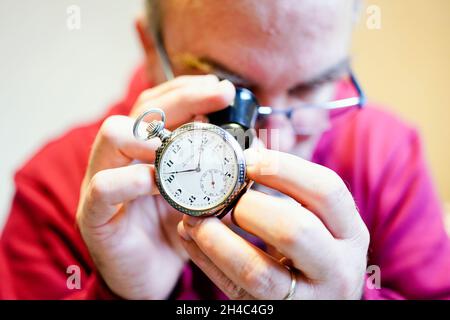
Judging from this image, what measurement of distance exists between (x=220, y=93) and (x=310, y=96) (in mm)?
249

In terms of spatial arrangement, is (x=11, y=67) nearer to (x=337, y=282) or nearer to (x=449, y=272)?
(x=337, y=282)

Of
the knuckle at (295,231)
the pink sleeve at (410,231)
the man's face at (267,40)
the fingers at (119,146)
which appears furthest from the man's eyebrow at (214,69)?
the pink sleeve at (410,231)

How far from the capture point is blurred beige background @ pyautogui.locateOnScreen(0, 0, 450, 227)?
817 millimetres

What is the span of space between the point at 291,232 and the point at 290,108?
0.32m

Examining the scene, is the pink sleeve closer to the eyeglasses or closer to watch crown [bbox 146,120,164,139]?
the eyeglasses

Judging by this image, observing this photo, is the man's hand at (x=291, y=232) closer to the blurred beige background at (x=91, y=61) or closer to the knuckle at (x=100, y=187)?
the knuckle at (x=100, y=187)

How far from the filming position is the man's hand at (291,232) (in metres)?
0.49

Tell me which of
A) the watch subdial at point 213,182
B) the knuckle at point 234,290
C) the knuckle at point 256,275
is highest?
the watch subdial at point 213,182

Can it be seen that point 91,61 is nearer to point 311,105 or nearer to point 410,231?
point 311,105

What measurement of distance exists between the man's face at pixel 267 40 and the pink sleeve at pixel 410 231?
374mm

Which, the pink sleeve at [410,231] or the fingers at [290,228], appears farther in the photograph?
the pink sleeve at [410,231]

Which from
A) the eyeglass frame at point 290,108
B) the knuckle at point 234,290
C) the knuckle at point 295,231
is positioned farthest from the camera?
the eyeglass frame at point 290,108

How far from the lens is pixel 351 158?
3.28 ft
